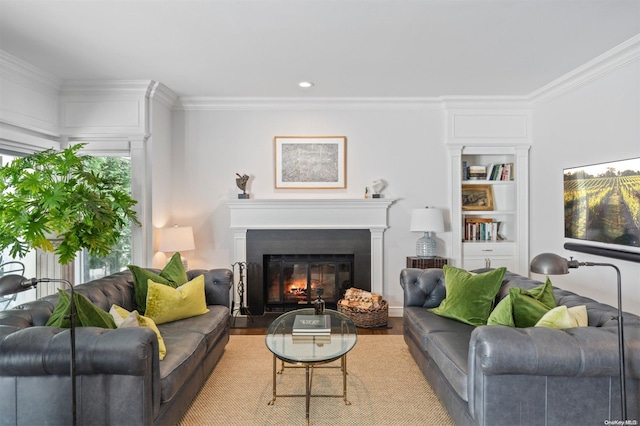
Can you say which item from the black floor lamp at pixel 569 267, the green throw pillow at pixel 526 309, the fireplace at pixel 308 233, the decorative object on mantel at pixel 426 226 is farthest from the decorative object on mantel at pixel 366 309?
the black floor lamp at pixel 569 267

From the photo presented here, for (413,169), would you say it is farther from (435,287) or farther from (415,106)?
(435,287)

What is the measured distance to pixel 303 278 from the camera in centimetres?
446

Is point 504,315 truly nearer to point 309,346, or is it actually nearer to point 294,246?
point 309,346

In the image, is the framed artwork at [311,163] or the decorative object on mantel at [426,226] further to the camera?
the framed artwork at [311,163]

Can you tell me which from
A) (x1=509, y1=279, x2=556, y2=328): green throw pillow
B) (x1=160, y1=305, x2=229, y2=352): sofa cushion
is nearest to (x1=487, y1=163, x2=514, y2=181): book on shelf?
(x1=509, y1=279, x2=556, y2=328): green throw pillow

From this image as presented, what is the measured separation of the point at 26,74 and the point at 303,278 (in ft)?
11.3

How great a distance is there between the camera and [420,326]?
2.64 metres

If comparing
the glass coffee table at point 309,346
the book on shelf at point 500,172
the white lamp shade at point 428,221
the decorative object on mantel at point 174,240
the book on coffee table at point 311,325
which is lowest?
the glass coffee table at point 309,346

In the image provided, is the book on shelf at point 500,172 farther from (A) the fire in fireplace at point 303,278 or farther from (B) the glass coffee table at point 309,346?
(B) the glass coffee table at point 309,346

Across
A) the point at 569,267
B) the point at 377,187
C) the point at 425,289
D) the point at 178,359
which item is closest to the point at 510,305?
the point at 569,267

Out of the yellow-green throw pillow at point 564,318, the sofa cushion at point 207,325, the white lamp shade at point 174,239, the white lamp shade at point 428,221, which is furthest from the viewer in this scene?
the white lamp shade at point 428,221

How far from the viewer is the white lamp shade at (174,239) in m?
3.80

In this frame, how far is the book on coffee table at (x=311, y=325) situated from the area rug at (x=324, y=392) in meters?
0.40

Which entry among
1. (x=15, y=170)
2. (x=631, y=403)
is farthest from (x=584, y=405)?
(x=15, y=170)
